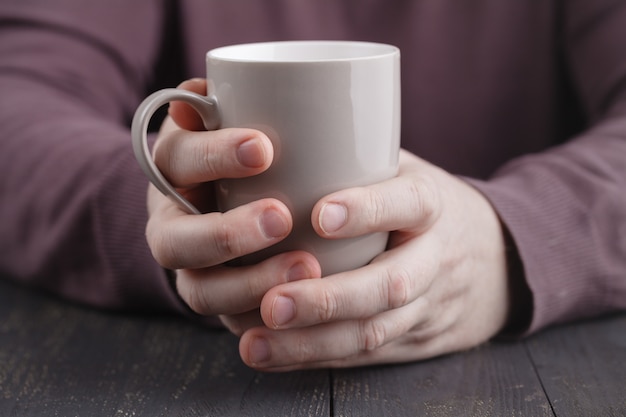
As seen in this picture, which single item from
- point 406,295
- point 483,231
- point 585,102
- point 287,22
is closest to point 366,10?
point 287,22

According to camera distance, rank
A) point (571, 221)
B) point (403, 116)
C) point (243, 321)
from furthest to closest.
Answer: point (403, 116), point (571, 221), point (243, 321)

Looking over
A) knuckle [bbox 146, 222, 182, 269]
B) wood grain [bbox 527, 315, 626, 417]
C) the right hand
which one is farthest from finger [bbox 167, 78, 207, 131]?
wood grain [bbox 527, 315, 626, 417]

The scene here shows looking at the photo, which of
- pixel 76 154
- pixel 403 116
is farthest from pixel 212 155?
pixel 403 116

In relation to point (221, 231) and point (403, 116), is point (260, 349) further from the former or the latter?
point (403, 116)

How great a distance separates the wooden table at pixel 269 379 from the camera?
0.60m

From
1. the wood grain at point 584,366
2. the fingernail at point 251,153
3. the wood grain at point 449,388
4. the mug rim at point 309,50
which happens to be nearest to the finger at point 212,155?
the fingernail at point 251,153

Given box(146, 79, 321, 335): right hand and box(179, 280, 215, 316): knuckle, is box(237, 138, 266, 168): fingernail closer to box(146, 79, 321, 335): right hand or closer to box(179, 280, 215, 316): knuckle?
box(146, 79, 321, 335): right hand

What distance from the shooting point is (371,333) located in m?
0.63

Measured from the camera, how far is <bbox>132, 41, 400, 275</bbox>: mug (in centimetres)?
55

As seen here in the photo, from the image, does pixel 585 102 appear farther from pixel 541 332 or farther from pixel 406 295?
pixel 406 295

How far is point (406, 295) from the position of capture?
618 millimetres

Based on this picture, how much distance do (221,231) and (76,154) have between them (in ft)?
1.24

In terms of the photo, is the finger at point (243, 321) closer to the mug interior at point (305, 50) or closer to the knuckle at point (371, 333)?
the knuckle at point (371, 333)

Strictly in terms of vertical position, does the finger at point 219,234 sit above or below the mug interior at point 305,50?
below
